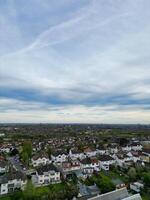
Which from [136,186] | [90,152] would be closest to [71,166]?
[136,186]

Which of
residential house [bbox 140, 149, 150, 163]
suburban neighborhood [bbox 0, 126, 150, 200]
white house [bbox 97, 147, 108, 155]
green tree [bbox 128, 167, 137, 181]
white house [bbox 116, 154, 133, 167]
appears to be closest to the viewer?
suburban neighborhood [bbox 0, 126, 150, 200]

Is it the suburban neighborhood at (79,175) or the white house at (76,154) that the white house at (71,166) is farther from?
the white house at (76,154)

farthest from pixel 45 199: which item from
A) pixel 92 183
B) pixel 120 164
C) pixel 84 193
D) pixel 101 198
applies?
pixel 120 164

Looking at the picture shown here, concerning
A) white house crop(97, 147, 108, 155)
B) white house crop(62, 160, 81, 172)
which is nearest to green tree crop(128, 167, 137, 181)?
white house crop(62, 160, 81, 172)

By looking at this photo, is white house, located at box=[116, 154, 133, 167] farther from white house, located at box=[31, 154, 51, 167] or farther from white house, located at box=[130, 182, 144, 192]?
white house, located at box=[130, 182, 144, 192]

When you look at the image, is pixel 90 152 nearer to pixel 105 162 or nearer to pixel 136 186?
pixel 105 162

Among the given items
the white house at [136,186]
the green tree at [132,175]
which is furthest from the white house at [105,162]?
the white house at [136,186]
